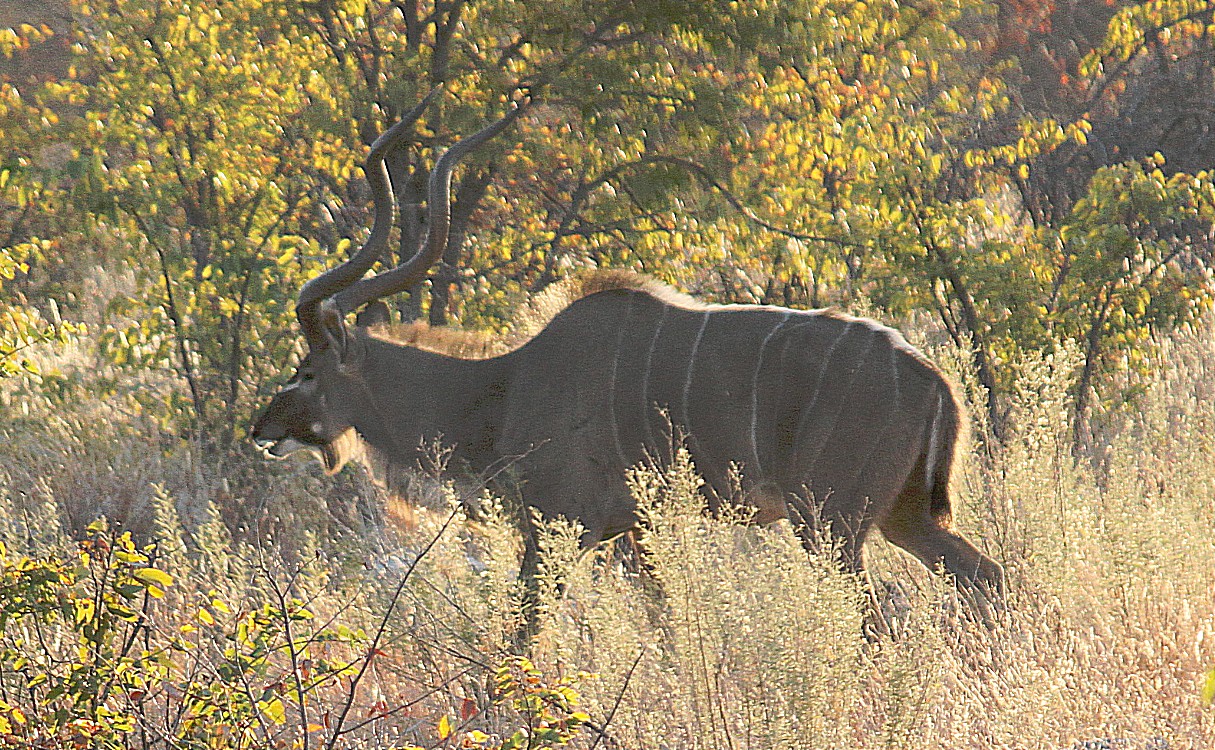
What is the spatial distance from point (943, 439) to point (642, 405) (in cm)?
94

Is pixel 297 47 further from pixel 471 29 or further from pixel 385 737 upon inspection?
pixel 385 737

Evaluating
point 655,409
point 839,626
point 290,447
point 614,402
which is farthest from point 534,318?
point 839,626

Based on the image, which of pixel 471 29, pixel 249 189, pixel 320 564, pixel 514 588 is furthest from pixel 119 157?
pixel 514 588

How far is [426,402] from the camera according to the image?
5078 millimetres

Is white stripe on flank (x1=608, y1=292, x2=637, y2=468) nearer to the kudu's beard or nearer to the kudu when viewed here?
the kudu

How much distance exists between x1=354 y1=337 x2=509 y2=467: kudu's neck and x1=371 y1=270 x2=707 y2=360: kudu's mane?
0.21 ft

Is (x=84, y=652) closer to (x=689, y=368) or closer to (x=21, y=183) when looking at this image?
(x=689, y=368)

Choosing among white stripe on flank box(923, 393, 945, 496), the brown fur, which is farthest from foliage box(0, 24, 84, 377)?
white stripe on flank box(923, 393, 945, 496)

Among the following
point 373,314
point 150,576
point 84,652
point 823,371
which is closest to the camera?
point 150,576

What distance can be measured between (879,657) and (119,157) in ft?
16.6

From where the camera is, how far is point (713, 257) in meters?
6.11

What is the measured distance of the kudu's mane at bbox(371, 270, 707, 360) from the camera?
4844 mm

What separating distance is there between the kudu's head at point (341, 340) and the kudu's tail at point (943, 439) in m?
1.81

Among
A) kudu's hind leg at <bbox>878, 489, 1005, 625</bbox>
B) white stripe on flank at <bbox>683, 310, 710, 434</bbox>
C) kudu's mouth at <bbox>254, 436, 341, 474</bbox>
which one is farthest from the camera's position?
kudu's mouth at <bbox>254, 436, 341, 474</bbox>
